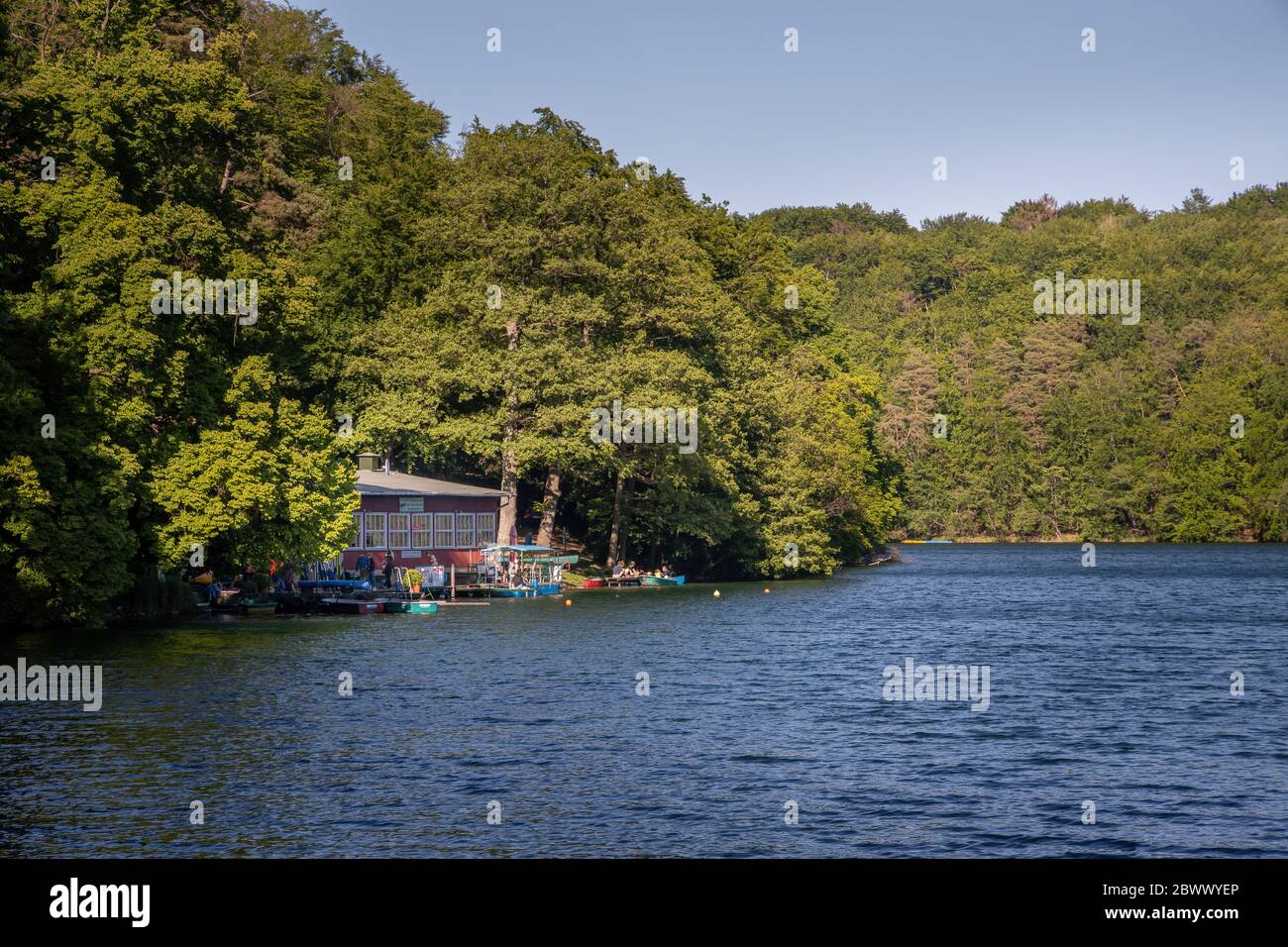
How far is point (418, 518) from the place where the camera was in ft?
249

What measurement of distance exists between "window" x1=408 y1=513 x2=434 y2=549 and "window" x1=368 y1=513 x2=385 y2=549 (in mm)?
1982

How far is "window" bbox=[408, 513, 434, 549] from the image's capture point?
75.8 metres

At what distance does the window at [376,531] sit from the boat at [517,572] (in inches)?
226

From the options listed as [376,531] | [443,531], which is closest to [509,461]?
[443,531]

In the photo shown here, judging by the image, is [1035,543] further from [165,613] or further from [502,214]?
[165,613]

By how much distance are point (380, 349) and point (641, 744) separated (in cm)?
5038

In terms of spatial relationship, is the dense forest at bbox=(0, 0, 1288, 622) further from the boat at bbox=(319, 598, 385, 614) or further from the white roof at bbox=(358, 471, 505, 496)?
the boat at bbox=(319, 598, 385, 614)

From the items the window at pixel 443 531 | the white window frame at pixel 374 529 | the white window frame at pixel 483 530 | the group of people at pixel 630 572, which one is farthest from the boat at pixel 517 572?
the white window frame at pixel 374 529

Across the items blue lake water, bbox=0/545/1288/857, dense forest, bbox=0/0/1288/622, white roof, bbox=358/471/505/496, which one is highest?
dense forest, bbox=0/0/1288/622

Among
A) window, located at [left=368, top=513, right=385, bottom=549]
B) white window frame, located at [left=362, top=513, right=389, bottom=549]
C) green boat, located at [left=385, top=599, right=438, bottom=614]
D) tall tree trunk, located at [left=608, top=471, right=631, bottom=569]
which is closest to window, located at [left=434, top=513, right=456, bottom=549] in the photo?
white window frame, located at [left=362, top=513, right=389, bottom=549]

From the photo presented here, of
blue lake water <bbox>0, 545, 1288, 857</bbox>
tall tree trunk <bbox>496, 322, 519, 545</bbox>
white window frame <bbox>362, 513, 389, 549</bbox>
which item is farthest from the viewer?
tall tree trunk <bbox>496, 322, 519, 545</bbox>

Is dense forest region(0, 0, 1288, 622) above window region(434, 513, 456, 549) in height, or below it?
above

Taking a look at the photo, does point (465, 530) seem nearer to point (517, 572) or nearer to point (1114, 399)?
point (517, 572)

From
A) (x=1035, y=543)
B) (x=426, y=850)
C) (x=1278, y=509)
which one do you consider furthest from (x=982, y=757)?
(x=1035, y=543)
